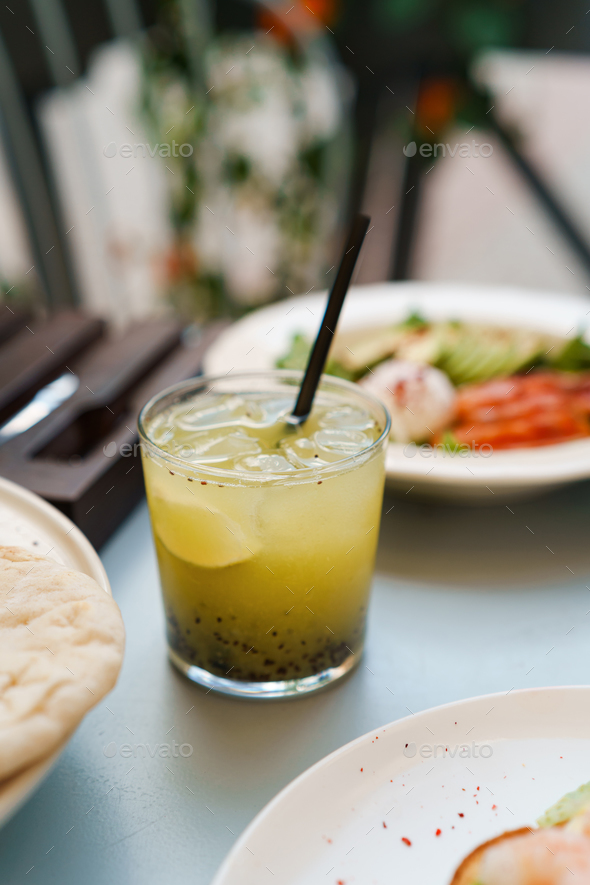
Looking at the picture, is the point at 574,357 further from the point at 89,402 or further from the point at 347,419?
the point at 89,402

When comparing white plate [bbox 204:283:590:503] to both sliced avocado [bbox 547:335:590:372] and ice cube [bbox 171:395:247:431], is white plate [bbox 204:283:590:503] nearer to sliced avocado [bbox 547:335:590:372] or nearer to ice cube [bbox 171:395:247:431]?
sliced avocado [bbox 547:335:590:372]

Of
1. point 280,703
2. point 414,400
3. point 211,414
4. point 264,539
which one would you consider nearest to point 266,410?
point 211,414

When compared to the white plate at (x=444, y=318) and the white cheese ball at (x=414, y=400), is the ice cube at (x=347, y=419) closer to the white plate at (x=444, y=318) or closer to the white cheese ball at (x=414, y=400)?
the white plate at (x=444, y=318)

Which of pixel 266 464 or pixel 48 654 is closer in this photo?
pixel 48 654

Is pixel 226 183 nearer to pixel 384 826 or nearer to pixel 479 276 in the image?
pixel 479 276

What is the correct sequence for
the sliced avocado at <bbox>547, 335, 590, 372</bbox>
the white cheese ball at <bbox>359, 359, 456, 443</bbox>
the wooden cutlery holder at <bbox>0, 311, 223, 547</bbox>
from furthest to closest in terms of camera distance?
the sliced avocado at <bbox>547, 335, 590, 372</bbox>
the white cheese ball at <bbox>359, 359, 456, 443</bbox>
the wooden cutlery holder at <bbox>0, 311, 223, 547</bbox>

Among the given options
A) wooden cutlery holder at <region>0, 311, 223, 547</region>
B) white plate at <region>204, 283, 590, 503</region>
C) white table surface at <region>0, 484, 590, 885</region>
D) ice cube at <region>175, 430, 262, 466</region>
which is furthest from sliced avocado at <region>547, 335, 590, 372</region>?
ice cube at <region>175, 430, 262, 466</region>

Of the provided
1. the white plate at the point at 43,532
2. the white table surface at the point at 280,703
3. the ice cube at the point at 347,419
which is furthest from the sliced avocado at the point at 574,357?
the white plate at the point at 43,532
